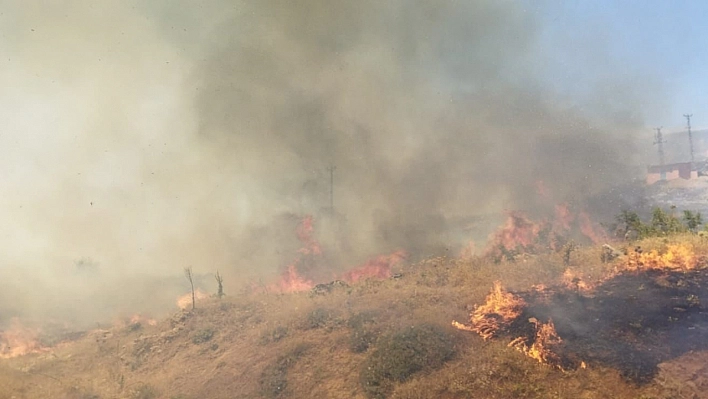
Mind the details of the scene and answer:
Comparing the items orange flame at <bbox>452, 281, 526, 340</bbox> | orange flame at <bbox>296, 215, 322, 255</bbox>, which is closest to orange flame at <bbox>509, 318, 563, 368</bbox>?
orange flame at <bbox>452, 281, 526, 340</bbox>

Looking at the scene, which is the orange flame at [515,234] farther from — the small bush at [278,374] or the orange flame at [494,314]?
the small bush at [278,374]

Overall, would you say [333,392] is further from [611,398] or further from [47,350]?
[47,350]

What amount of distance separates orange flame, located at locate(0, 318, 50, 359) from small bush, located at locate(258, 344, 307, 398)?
12588 millimetres

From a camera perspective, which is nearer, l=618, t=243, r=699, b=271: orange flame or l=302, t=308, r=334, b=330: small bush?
l=618, t=243, r=699, b=271: orange flame

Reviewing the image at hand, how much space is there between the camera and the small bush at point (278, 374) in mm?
12344

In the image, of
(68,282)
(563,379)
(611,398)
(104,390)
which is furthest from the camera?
(68,282)

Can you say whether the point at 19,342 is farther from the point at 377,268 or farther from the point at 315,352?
the point at 377,268

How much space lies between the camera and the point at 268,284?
78.5 ft

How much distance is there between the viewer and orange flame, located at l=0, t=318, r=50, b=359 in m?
19.3

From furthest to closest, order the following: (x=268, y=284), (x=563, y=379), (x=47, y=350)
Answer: (x=268, y=284)
(x=47, y=350)
(x=563, y=379)

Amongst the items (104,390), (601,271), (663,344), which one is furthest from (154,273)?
(663,344)

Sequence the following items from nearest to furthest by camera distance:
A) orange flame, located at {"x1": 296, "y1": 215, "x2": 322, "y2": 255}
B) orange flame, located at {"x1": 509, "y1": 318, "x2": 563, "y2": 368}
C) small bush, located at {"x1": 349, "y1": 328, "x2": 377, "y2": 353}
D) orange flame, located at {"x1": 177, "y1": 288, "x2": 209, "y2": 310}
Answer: orange flame, located at {"x1": 509, "y1": 318, "x2": 563, "y2": 368}, small bush, located at {"x1": 349, "y1": 328, "x2": 377, "y2": 353}, orange flame, located at {"x1": 177, "y1": 288, "x2": 209, "y2": 310}, orange flame, located at {"x1": 296, "y1": 215, "x2": 322, "y2": 255}

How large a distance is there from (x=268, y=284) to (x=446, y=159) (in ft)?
45.6

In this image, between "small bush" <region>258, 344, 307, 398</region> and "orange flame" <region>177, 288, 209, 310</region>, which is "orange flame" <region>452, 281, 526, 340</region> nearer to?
"small bush" <region>258, 344, 307, 398</region>
